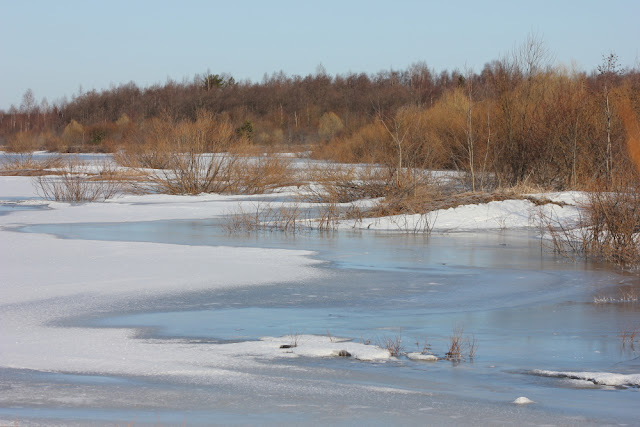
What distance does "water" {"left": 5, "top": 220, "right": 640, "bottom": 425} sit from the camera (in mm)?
4816

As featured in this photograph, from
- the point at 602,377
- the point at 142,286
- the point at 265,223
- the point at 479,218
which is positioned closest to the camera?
the point at 602,377

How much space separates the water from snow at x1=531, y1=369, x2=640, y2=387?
0.42ft

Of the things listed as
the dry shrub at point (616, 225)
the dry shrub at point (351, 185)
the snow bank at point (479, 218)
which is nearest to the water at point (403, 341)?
the dry shrub at point (616, 225)

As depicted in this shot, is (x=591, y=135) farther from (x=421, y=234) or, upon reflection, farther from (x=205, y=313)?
(x=205, y=313)

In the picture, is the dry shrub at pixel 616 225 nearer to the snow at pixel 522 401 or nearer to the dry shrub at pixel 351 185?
the snow at pixel 522 401

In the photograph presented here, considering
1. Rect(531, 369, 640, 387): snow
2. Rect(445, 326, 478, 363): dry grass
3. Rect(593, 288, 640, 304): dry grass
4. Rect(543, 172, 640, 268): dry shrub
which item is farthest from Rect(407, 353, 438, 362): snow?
Rect(543, 172, 640, 268): dry shrub

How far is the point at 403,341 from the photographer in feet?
22.5

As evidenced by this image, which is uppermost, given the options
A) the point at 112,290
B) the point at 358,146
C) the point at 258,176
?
the point at 358,146

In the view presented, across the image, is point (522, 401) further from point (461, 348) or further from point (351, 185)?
point (351, 185)

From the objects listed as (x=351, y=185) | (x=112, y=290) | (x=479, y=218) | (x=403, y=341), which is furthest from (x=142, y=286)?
(x=351, y=185)

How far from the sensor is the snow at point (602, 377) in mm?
5465

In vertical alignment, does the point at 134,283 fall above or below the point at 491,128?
below

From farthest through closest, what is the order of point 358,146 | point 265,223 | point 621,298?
point 358,146 → point 265,223 → point 621,298

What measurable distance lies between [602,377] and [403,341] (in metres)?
1.84
